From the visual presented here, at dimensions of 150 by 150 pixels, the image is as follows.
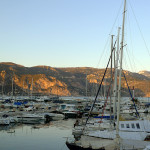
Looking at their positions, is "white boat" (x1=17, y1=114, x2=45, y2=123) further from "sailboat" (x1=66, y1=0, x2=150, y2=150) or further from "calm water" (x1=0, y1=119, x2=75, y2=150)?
"sailboat" (x1=66, y1=0, x2=150, y2=150)

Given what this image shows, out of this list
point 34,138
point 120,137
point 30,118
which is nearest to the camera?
point 120,137

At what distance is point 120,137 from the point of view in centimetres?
2372

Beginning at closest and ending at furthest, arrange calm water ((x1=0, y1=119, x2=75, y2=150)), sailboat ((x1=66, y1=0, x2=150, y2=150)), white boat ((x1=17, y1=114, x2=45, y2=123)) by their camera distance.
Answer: sailboat ((x1=66, y1=0, x2=150, y2=150)), calm water ((x1=0, y1=119, x2=75, y2=150)), white boat ((x1=17, y1=114, x2=45, y2=123))

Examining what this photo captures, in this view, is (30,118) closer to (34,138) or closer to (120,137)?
(34,138)

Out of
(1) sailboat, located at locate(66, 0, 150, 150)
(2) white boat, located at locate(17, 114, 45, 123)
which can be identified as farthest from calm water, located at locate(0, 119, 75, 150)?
(2) white boat, located at locate(17, 114, 45, 123)

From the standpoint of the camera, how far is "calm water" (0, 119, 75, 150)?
29.5 meters

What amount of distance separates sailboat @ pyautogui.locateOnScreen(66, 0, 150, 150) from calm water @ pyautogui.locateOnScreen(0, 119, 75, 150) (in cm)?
498

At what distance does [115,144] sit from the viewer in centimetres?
2056

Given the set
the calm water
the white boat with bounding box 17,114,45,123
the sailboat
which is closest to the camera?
the sailboat

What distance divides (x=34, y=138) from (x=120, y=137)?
15.0m

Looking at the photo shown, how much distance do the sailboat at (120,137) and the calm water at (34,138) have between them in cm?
498

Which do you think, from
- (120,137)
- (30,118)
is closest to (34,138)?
(120,137)

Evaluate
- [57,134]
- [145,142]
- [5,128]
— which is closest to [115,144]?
[145,142]

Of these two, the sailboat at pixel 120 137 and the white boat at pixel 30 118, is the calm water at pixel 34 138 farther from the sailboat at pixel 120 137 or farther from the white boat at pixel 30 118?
the white boat at pixel 30 118
